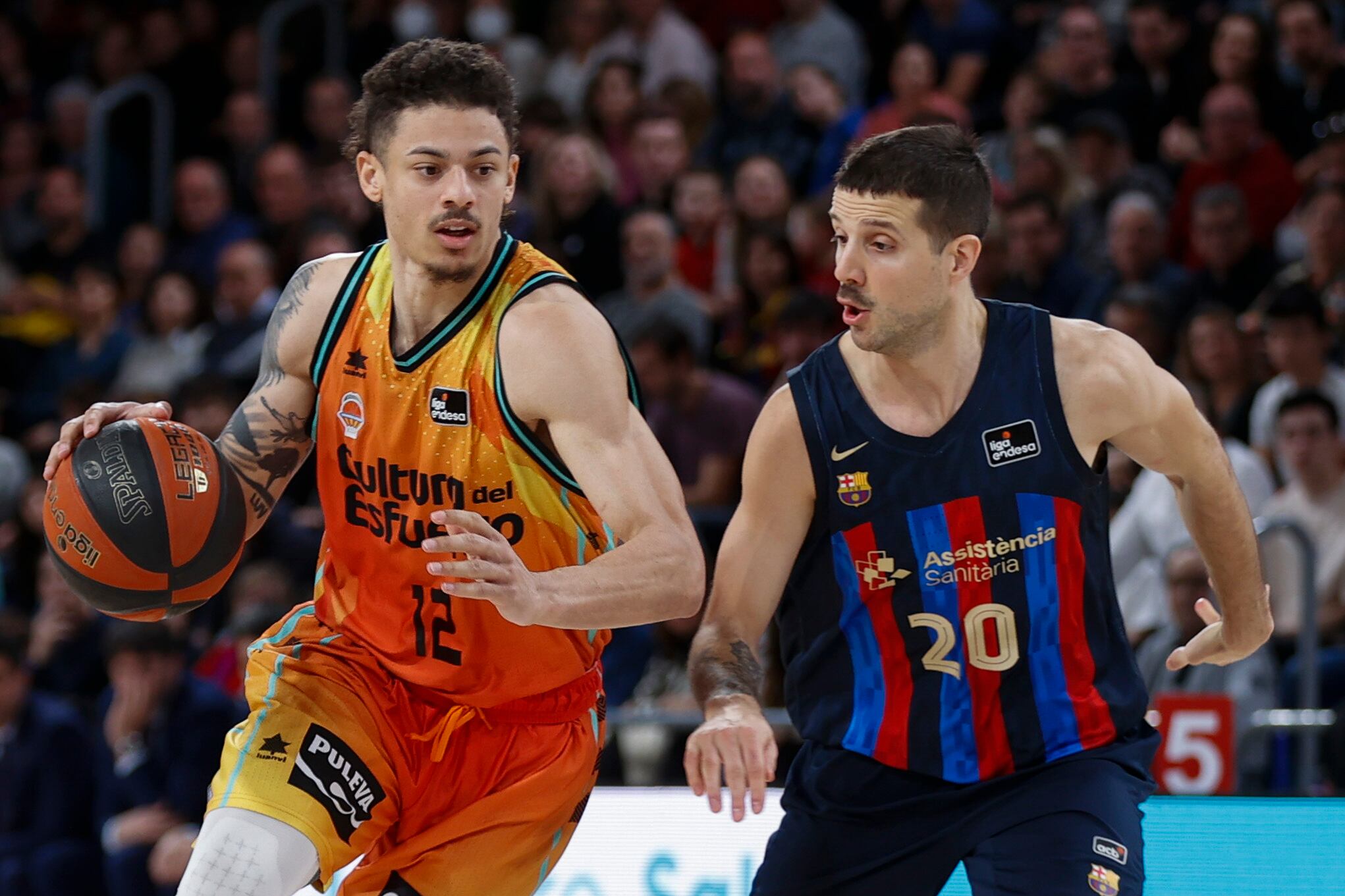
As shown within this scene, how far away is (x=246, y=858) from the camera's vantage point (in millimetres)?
3438

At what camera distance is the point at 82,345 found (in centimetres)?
1048

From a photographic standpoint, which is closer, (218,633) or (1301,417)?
(1301,417)

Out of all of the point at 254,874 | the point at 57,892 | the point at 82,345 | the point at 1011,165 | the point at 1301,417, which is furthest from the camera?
the point at 82,345

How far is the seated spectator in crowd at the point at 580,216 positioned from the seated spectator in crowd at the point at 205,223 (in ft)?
8.01

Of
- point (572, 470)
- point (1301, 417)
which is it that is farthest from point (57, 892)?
point (1301, 417)

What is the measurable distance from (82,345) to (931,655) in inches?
311

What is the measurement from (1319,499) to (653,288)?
337 centimetres

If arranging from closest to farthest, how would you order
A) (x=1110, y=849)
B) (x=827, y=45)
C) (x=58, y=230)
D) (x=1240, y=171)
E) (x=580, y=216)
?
(x=1110, y=849), (x=1240, y=171), (x=580, y=216), (x=827, y=45), (x=58, y=230)

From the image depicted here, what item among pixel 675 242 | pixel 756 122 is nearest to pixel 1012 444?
pixel 675 242

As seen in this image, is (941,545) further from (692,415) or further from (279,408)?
(692,415)

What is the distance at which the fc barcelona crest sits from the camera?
12.4ft

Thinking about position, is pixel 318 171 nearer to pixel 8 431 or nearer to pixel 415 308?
pixel 8 431

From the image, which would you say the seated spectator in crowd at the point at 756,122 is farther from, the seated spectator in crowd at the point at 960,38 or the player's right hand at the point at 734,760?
the player's right hand at the point at 734,760

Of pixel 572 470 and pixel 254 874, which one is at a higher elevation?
pixel 572 470
